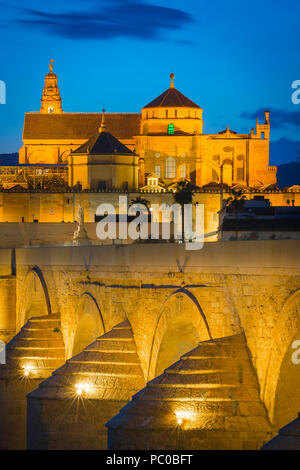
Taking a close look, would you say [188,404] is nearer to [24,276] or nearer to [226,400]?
[226,400]

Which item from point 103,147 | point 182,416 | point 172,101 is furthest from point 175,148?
point 182,416

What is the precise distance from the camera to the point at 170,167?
3615 inches

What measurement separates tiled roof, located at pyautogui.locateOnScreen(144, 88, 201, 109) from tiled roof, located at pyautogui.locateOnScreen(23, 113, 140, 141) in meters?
4.25

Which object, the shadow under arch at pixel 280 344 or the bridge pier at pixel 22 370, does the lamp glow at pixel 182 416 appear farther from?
the bridge pier at pixel 22 370

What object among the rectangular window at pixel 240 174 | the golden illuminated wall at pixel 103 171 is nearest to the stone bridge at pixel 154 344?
the golden illuminated wall at pixel 103 171

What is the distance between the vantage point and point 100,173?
277 ft

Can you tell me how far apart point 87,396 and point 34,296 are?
1082cm

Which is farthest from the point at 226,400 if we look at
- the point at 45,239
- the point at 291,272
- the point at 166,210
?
the point at 166,210

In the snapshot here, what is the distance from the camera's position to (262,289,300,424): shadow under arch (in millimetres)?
19453

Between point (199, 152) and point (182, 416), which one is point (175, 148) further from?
point (182, 416)

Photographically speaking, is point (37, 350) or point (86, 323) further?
point (86, 323)

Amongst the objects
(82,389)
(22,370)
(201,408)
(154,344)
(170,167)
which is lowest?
(201,408)

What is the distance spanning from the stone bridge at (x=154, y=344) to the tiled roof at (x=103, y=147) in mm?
48175

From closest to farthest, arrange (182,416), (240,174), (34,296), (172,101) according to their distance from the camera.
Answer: (182,416)
(34,296)
(240,174)
(172,101)
